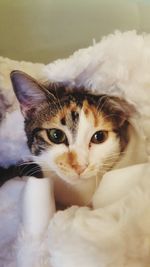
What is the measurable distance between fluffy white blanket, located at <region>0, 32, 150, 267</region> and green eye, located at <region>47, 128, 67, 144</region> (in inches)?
1.9

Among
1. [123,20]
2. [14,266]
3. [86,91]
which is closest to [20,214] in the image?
[14,266]

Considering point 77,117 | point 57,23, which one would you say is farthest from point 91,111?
point 57,23

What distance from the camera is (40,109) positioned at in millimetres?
503

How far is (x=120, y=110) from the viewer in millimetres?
501

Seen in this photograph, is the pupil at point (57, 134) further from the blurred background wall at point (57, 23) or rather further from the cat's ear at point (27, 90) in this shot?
the blurred background wall at point (57, 23)

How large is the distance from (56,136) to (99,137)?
0.17ft

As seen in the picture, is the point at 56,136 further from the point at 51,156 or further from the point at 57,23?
the point at 57,23

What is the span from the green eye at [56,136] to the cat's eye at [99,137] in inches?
1.3

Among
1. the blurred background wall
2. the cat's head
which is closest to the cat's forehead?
the cat's head

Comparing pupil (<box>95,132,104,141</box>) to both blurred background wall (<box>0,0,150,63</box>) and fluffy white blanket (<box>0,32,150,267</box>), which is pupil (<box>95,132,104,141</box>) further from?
blurred background wall (<box>0,0,150,63</box>)

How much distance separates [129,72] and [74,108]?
0.25ft

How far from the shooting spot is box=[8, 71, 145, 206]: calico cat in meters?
0.48

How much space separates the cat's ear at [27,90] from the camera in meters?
0.49

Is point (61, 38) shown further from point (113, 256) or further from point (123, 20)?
point (113, 256)
